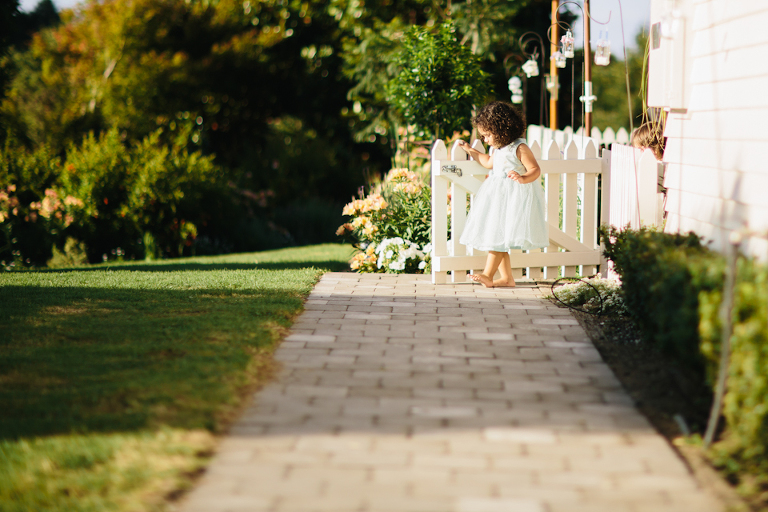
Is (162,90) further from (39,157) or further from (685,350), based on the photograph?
(685,350)

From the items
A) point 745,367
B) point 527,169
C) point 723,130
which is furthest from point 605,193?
point 745,367

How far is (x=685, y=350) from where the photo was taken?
3096mm

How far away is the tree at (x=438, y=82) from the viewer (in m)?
9.08

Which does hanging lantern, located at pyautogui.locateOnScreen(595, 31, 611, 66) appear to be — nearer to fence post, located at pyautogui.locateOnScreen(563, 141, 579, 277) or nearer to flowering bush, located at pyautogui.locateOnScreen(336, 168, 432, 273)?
fence post, located at pyautogui.locateOnScreen(563, 141, 579, 277)

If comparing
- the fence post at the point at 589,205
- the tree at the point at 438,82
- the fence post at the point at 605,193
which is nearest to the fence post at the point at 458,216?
the fence post at the point at 589,205

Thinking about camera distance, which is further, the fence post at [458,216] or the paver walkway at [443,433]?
the fence post at [458,216]

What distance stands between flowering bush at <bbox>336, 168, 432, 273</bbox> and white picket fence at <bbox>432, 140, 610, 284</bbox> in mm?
622

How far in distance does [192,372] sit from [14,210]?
9489 millimetres

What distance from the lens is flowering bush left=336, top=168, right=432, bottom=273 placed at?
704 centimetres

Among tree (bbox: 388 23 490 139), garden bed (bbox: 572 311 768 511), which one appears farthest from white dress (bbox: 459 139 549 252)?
tree (bbox: 388 23 490 139)

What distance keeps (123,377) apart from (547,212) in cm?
410

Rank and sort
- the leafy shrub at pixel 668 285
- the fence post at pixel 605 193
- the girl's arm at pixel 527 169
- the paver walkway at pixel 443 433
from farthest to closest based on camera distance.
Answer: the fence post at pixel 605 193
the girl's arm at pixel 527 169
the leafy shrub at pixel 668 285
the paver walkway at pixel 443 433

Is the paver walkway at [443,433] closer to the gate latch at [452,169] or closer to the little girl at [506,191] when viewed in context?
the little girl at [506,191]

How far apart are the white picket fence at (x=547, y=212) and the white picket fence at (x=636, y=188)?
0.73 ft
